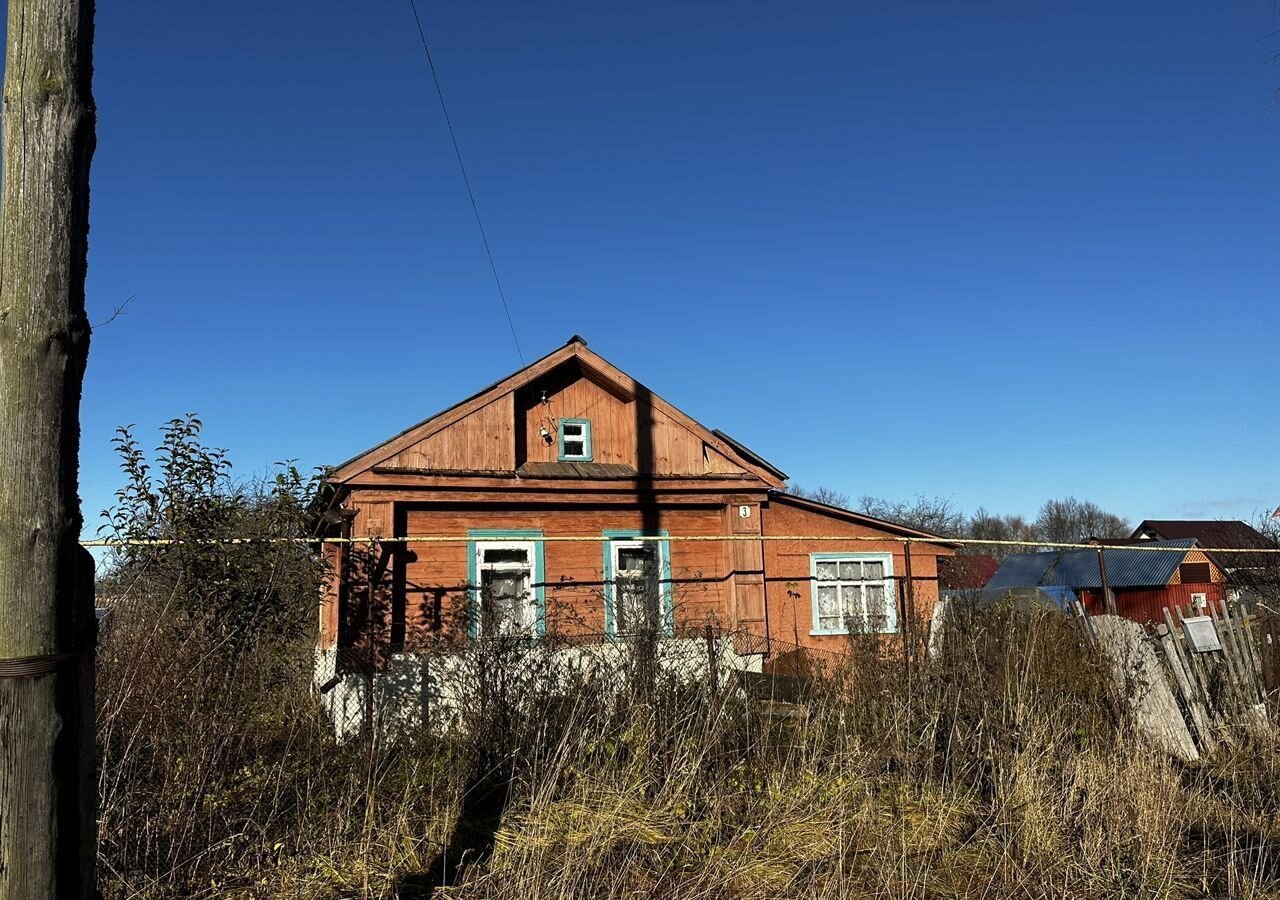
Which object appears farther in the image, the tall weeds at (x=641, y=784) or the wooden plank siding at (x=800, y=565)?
the wooden plank siding at (x=800, y=565)

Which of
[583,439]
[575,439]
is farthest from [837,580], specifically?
[575,439]

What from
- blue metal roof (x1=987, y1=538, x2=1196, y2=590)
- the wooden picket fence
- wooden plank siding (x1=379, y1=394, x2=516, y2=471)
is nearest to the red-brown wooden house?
wooden plank siding (x1=379, y1=394, x2=516, y2=471)

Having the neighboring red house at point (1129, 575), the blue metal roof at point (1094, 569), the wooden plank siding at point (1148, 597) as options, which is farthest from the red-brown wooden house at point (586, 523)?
the wooden plank siding at point (1148, 597)

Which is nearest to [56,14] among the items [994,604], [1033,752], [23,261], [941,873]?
[23,261]

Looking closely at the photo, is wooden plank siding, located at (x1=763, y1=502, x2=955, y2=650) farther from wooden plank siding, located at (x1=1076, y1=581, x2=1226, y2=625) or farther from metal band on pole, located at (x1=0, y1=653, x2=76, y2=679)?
wooden plank siding, located at (x1=1076, y1=581, x2=1226, y2=625)

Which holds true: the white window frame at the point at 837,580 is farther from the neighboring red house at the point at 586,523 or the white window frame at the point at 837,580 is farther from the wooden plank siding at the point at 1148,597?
the wooden plank siding at the point at 1148,597

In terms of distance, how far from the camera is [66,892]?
2.22m

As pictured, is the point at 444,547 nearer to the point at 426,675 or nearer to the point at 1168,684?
the point at 426,675

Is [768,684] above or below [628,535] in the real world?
below

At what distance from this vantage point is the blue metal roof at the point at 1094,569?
29.5m

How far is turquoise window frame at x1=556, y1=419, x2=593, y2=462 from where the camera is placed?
13.7 m

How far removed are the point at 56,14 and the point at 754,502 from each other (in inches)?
485

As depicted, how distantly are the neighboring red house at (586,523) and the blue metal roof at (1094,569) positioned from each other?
17572 mm

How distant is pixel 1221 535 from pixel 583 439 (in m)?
32.3
